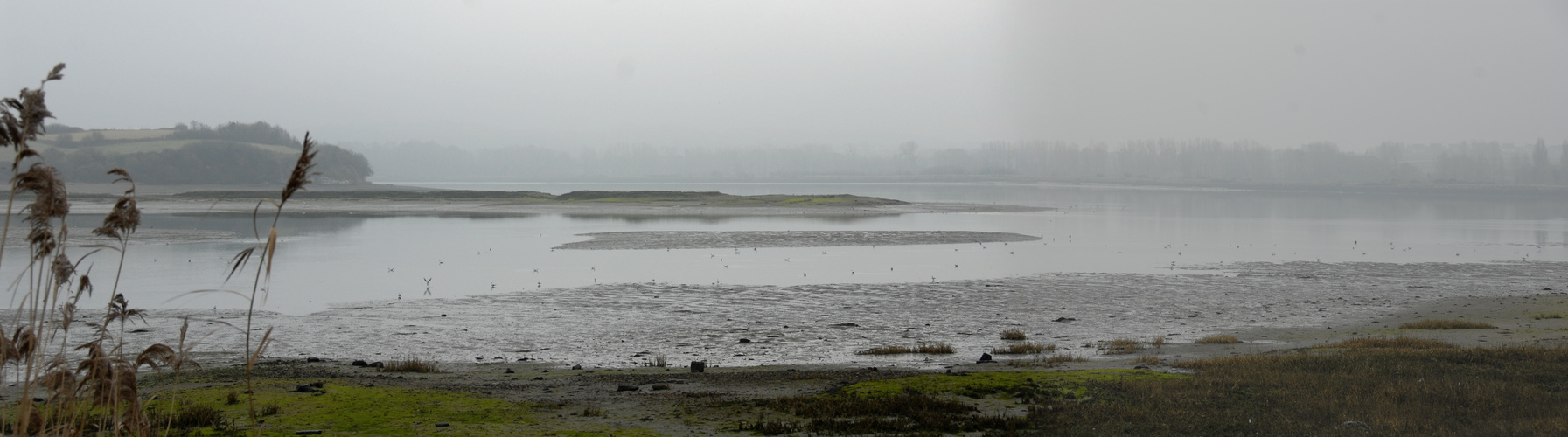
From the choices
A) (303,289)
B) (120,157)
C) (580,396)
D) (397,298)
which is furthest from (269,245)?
(120,157)

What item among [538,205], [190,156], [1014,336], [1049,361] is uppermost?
[190,156]

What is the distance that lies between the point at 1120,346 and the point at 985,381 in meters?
5.36

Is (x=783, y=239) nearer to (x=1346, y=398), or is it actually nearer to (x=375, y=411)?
(x=375, y=411)

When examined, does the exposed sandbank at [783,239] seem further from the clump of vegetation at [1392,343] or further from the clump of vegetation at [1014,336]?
the clump of vegetation at [1392,343]

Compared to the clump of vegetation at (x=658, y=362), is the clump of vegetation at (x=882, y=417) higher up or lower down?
higher up

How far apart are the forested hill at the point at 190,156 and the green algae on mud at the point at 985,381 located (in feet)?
412

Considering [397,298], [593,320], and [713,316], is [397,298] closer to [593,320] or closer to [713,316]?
[593,320]

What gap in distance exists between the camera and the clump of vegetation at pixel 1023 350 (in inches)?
563

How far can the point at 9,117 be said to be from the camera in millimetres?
4238

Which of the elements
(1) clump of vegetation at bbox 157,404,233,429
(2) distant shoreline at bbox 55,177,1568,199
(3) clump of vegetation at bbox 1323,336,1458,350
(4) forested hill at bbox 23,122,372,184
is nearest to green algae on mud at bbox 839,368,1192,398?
(3) clump of vegetation at bbox 1323,336,1458,350

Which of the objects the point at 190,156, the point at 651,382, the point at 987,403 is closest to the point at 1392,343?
the point at 987,403

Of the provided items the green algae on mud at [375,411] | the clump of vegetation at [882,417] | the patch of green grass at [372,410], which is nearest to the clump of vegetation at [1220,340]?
the clump of vegetation at [882,417]

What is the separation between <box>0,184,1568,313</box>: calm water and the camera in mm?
24297

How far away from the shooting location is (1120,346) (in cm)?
1491
